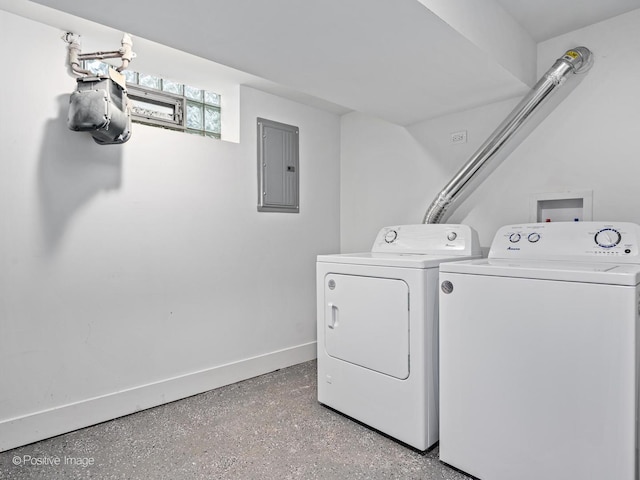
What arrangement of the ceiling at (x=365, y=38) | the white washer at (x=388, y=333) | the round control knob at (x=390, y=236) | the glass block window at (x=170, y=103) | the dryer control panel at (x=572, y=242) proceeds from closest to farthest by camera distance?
the ceiling at (x=365, y=38) < the dryer control panel at (x=572, y=242) < the white washer at (x=388, y=333) < the glass block window at (x=170, y=103) < the round control knob at (x=390, y=236)

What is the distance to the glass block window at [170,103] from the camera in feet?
7.63

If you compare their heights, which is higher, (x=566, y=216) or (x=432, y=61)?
(x=432, y=61)

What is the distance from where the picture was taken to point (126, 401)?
212 cm

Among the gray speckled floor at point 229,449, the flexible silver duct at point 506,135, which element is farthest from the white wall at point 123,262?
the flexible silver duct at point 506,135

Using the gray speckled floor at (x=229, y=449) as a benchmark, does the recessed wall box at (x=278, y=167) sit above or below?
above

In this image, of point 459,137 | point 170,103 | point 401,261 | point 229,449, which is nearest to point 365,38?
point 401,261

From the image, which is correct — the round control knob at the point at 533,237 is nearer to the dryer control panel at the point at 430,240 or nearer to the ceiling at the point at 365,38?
the dryer control panel at the point at 430,240

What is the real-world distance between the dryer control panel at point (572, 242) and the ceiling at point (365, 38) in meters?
0.81

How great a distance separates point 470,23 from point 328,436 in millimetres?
2018

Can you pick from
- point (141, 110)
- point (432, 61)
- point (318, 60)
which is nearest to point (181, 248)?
point (141, 110)

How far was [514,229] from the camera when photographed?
1.91 metres

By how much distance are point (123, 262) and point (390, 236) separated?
165 cm

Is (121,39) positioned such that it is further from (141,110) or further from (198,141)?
(198,141)

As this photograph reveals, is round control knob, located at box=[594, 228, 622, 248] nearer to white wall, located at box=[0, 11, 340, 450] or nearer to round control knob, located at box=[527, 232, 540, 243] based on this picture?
round control knob, located at box=[527, 232, 540, 243]
